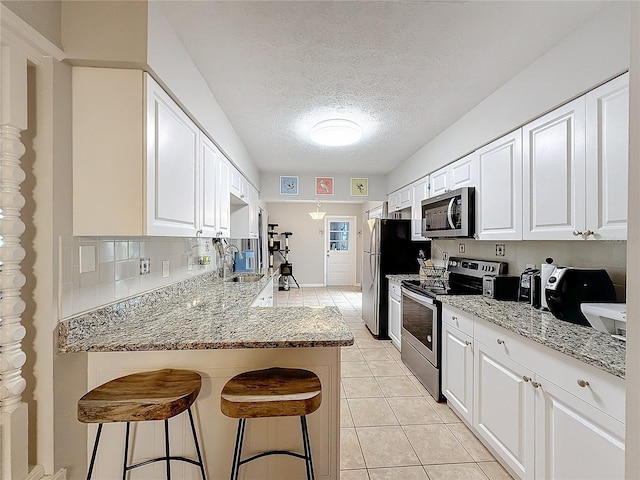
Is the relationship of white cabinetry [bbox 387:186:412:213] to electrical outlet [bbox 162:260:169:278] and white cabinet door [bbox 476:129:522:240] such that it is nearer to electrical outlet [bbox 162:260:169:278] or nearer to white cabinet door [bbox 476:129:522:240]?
white cabinet door [bbox 476:129:522:240]

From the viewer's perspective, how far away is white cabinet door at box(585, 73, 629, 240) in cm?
144

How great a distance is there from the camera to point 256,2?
1.44 m

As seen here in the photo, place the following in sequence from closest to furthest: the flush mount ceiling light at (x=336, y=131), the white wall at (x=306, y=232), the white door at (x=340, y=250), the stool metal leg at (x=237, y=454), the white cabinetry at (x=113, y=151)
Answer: the stool metal leg at (x=237, y=454) → the white cabinetry at (x=113, y=151) → the flush mount ceiling light at (x=336, y=131) → the white wall at (x=306, y=232) → the white door at (x=340, y=250)

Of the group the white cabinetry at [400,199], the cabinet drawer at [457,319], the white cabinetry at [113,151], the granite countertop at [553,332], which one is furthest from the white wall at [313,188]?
the white cabinetry at [113,151]

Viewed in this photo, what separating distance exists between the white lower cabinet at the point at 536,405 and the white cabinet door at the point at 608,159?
0.70m

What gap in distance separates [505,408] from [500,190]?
1.48 metres

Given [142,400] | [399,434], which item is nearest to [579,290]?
[399,434]

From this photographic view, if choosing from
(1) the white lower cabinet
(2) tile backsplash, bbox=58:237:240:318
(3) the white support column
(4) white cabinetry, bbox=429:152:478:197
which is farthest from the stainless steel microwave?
(3) the white support column

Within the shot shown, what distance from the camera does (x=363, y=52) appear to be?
1815 mm

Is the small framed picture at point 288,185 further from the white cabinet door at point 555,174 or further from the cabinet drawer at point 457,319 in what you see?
the white cabinet door at point 555,174

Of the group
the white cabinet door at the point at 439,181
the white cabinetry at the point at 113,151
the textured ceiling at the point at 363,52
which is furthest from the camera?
the white cabinet door at the point at 439,181

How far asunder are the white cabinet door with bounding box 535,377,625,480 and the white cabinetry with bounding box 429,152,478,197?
5.78 ft

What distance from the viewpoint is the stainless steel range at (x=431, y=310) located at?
2.53m

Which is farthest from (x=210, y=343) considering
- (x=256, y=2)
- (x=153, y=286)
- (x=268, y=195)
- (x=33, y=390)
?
(x=268, y=195)
